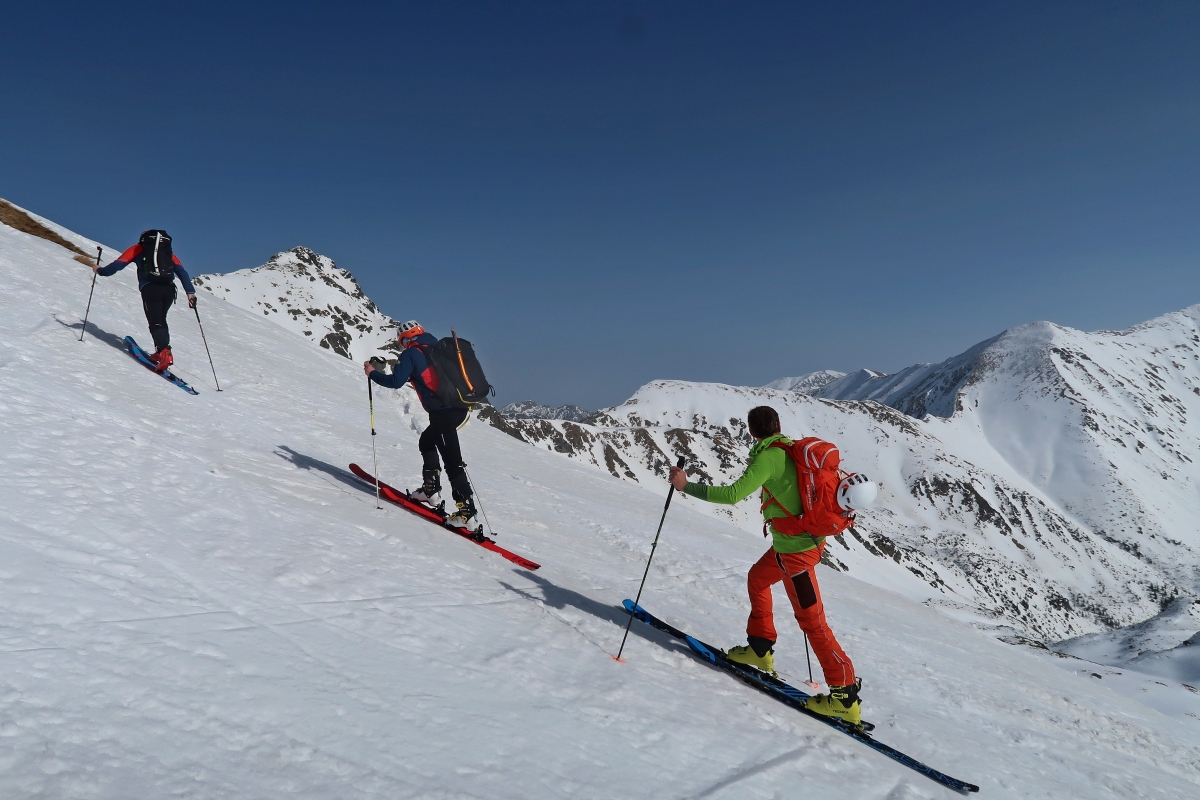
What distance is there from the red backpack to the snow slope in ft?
6.14

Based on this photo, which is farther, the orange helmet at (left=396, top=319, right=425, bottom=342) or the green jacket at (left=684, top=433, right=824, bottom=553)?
the orange helmet at (left=396, top=319, right=425, bottom=342)

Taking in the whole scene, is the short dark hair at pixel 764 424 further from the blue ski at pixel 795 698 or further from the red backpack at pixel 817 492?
the blue ski at pixel 795 698

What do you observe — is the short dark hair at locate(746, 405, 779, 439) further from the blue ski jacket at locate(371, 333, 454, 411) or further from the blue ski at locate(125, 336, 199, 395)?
the blue ski at locate(125, 336, 199, 395)

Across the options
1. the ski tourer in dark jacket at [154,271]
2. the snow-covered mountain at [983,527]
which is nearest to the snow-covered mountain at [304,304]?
the snow-covered mountain at [983,527]

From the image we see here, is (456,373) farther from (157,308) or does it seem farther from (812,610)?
(157,308)

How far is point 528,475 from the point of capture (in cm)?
1688

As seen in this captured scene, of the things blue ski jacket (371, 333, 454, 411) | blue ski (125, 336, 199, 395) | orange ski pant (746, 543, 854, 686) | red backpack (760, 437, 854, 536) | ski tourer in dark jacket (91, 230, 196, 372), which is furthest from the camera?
ski tourer in dark jacket (91, 230, 196, 372)

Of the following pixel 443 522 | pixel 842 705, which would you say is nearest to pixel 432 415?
pixel 443 522

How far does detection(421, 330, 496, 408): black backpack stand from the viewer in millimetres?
9008

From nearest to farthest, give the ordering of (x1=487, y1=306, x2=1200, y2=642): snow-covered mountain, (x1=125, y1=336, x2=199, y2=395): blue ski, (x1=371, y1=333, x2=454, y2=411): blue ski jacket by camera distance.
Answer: (x1=371, y1=333, x2=454, y2=411): blue ski jacket < (x1=125, y1=336, x2=199, y2=395): blue ski < (x1=487, y1=306, x2=1200, y2=642): snow-covered mountain

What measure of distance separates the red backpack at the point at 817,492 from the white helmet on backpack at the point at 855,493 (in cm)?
8

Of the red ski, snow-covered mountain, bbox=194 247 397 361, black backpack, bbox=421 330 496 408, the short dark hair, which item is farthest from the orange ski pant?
snow-covered mountain, bbox=194 247 397 361

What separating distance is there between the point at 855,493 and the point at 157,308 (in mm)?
14114

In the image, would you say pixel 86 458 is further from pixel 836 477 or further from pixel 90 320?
pixel 90 320
